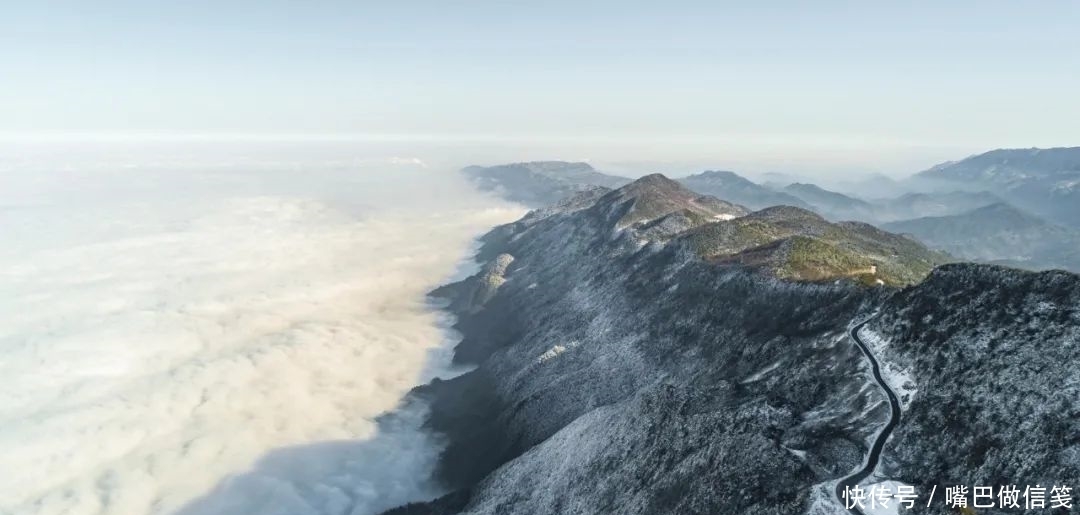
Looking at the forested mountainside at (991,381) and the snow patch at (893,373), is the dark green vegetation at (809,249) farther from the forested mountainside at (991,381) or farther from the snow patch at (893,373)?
the forested mountainside at (991,381)

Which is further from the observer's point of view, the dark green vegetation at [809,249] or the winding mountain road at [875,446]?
the dark green vegetation at [809,249]

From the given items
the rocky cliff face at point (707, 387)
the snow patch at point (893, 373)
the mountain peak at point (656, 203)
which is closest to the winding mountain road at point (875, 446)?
the snow patch at point (893, 373)

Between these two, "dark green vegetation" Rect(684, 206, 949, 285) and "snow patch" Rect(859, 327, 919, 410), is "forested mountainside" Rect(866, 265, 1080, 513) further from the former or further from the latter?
"dark green vegetation" Rect(684, 206, 949, 285)

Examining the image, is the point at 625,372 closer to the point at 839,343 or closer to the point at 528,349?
the point at 528,349

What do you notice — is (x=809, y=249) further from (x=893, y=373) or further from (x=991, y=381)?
(x=991, y=381)

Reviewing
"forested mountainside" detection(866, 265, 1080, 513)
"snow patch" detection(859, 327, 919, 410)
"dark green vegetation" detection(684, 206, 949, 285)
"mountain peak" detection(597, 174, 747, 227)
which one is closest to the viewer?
"forested mountainside" detection(866, 265, 1080, 513)

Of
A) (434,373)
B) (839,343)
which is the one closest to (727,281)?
(839,343)

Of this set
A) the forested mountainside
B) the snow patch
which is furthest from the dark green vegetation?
the forested mountainside

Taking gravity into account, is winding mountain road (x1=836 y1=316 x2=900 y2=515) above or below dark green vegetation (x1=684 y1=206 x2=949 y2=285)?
below
